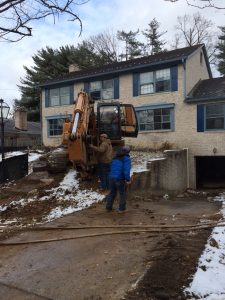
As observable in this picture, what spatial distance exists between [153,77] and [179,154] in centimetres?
662

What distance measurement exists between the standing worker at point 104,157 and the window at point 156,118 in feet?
43.6

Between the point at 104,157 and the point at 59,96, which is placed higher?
the point at 59,96

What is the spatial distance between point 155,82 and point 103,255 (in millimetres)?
21304

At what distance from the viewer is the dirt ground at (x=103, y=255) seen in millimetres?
5922

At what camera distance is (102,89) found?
3042cm

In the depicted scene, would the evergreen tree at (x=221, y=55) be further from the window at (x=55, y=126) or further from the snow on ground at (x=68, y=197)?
the snow on ground at (x=68, y=197)

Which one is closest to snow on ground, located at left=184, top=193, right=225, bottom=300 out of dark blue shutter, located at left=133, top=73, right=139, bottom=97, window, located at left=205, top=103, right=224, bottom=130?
window, located at left=205, top=103, right=224, bottom=130

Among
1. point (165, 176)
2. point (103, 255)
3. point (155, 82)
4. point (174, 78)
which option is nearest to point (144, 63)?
point (155, 82)

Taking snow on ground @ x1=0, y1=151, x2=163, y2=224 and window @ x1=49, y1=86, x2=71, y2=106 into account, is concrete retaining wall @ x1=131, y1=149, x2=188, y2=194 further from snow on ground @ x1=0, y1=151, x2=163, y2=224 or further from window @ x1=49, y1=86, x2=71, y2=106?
window @ x1=49, y1=86, x2=71, y2=106

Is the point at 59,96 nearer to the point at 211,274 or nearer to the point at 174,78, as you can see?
the point at 174,78

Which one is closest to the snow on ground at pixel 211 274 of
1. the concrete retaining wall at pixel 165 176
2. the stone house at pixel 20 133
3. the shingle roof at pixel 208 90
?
the concrete retaining wall at pixel 165 176

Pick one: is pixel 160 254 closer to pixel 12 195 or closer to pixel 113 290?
pixel 113 290

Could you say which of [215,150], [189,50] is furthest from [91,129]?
[189,50]

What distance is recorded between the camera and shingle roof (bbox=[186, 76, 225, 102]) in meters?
25.1
